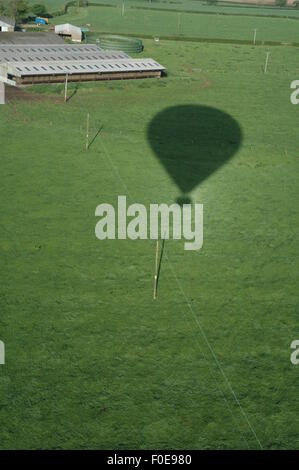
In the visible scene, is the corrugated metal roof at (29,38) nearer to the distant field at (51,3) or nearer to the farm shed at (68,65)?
the farm shed at (68,65)

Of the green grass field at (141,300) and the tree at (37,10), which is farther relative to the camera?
the tree at (37,10)

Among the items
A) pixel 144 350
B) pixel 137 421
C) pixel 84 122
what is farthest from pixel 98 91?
pixel 137 421

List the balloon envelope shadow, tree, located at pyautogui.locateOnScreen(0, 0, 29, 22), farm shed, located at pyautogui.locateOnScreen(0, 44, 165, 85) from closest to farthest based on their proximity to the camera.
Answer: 1. the balloon envelope shadow
2. farm shed, located at pyautogui.locateOnScreen(0, 44, 165, 85)
3. tree, located at pyautogui.locateOnScreen(0, 0, 29, 22)

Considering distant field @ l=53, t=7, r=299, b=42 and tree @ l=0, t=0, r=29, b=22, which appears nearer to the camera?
tree @ l=0, t=0, r=29, b=22

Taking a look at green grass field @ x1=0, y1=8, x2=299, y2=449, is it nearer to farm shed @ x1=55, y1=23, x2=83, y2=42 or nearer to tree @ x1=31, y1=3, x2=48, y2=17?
farm shed @ x1=55, y1=23, x2=83, y2=42

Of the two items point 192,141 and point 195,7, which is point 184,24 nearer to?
point 195,7

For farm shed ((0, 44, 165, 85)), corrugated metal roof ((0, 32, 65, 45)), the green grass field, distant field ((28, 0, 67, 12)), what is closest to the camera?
the green grass field

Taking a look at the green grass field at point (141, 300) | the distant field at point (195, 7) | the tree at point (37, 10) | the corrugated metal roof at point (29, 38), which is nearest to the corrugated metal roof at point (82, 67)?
the green grass field at point (141, 300)

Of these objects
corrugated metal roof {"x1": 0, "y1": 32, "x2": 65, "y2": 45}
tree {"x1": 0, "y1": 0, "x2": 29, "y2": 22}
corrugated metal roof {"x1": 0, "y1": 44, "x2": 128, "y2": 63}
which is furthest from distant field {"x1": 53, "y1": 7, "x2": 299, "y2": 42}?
corrugated metal roof {"x1": 0, "y1": 44, "x2": 128, "y2": 63}
